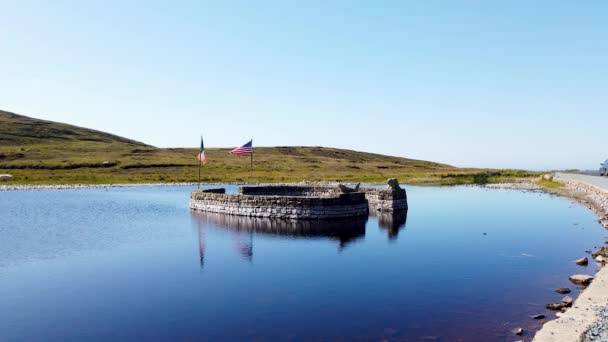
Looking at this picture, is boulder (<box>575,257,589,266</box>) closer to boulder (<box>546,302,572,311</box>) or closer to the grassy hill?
boulder (<box>546,302,572,311</box>)

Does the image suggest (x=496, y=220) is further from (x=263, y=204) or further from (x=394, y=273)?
(x=394, y=273)

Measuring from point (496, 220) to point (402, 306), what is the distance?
95.1ft

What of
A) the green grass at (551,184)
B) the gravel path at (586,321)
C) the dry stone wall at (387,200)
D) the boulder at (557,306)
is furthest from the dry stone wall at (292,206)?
the green grass at (551,184)

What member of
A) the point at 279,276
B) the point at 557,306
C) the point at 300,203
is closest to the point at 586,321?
the point at 557,306

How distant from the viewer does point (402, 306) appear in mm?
18016

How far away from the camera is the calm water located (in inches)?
623

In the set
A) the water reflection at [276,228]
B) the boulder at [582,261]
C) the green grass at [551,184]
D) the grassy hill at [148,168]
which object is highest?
the grassy hill at [148,168]

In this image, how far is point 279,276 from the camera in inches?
882

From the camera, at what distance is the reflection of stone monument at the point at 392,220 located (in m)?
36.5

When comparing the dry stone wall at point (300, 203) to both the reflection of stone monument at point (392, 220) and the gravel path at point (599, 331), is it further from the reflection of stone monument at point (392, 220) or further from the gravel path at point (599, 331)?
the gravel path at point (599, 331)

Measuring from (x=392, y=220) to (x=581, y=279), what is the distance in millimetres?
21835

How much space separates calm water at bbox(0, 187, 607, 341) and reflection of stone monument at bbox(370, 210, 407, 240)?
28 centimetres

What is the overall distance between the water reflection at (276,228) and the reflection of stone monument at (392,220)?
Answer: 1850mm

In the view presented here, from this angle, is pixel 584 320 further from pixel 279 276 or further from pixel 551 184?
pixel 551 184
